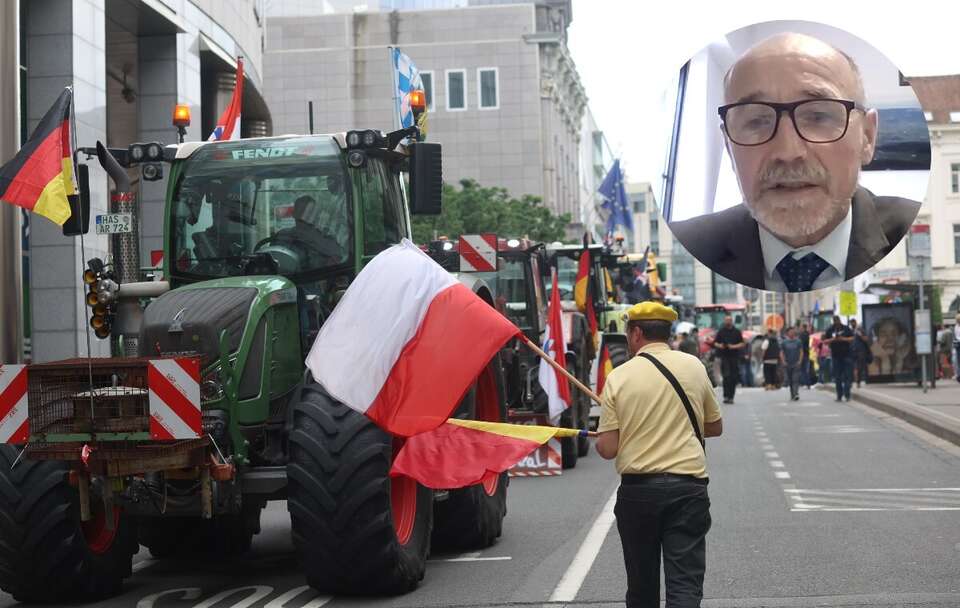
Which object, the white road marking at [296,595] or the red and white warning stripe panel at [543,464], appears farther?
the red and white warning stripe panel at [543,464]

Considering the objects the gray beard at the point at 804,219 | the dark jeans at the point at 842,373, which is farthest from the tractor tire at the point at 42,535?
the dark jeans at the point at 842,373

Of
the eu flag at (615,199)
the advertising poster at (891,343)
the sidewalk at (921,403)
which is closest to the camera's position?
the sidewalk at (921,403)

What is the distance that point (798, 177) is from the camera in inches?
210

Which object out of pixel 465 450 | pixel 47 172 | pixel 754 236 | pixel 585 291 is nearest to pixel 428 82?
pixel 585 291

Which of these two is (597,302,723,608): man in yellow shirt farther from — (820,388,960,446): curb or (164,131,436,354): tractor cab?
(820,388,960,446): curb

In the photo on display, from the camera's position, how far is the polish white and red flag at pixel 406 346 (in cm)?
757

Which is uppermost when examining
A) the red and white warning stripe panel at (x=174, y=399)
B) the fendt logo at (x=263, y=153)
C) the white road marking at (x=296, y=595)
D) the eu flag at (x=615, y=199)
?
the eu flag at (x=615, y=199)

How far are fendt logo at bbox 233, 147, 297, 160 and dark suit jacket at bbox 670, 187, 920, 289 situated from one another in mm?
5519

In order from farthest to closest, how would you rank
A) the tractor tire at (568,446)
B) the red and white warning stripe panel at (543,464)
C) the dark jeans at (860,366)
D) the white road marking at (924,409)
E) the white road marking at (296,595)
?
the dark jeans at (860,366) → the white road marking at (924,409) → the tractor tire at (568,446) → the red and white warning stripe panel at (543,464) → the white road marking at (296,595)

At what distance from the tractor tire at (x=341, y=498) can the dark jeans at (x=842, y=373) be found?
25.7 metres

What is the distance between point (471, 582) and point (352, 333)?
2806 mm

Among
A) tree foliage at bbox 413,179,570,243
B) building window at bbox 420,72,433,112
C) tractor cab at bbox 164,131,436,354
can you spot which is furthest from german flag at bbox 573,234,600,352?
building window at bbox 420,72,433,112

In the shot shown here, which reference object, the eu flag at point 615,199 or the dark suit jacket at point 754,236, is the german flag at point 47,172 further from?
the eu flag at point 615,199

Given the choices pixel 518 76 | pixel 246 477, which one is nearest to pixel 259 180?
pixel 246 477
